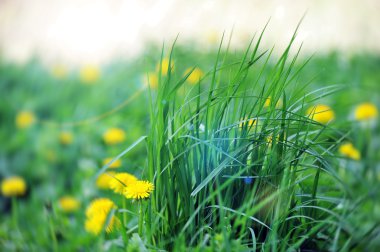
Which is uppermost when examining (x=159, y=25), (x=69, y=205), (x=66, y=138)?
(x=159, y=25)

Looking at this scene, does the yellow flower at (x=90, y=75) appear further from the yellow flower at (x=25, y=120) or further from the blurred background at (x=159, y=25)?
the yellow flower at (x=25, y=120)

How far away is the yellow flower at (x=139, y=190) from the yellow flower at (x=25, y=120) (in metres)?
1.91

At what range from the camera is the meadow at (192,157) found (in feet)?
4.18

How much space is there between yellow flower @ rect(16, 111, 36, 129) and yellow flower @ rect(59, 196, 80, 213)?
2.82 feet

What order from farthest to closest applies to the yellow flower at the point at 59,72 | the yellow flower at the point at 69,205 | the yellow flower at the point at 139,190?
1. the yellow flower at the point at 59,72
2. the yellow flower at the point at 69,205
3. the yellow flower at the point at 139,190

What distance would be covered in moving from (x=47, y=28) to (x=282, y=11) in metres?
2.25

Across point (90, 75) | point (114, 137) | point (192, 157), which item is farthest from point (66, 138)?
point (192, 157)

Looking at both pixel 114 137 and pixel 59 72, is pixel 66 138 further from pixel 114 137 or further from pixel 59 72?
pixel 59 72

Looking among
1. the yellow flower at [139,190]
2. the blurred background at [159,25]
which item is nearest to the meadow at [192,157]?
the yellow flower at [139,190]

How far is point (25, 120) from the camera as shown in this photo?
3.01 meters

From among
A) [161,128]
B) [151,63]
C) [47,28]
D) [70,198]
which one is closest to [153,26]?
[151,63]

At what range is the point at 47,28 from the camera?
4613 mm

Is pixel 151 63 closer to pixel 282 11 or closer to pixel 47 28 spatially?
pixel 282 11

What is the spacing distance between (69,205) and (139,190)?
1.09 m
